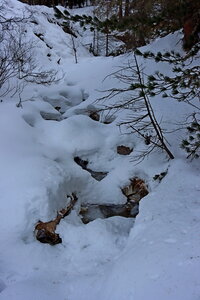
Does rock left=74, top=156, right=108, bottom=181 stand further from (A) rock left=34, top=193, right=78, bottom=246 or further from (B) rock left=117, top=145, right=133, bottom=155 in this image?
(A) rock left=34, top=193, right=78, bottom=246

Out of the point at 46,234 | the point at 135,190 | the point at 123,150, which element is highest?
the point at 46,234

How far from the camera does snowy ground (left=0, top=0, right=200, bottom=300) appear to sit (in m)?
2.61

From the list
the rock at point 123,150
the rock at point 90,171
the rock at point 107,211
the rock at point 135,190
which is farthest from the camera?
the rock at point 123,150

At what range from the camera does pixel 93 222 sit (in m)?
4.14

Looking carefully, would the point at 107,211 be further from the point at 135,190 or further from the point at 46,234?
the point at 46,234

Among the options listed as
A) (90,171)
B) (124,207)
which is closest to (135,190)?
(124,207)

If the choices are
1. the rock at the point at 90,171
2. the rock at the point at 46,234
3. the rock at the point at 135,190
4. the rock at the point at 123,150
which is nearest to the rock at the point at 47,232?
the rock at the point at 46,234

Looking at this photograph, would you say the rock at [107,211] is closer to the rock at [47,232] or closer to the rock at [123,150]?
the rock at [47,232]

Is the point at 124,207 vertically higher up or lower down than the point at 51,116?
lower down

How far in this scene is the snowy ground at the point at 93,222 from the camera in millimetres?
2611

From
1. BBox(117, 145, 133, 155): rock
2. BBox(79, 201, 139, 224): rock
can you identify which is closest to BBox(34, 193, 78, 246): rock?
BBox(79, 201, 139, 224): rock

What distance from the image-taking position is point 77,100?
831 centimetres

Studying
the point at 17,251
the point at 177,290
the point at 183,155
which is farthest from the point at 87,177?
the point at 177,290

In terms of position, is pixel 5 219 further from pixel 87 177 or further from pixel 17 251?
pixel 87 177
